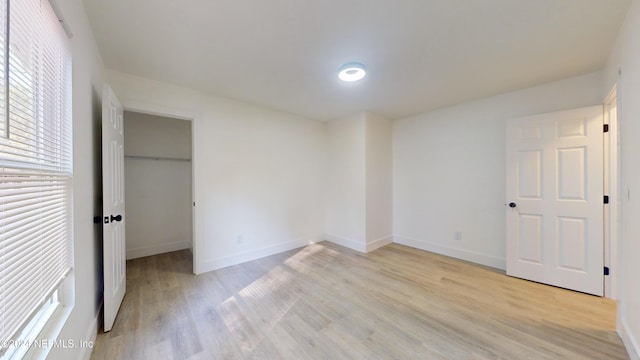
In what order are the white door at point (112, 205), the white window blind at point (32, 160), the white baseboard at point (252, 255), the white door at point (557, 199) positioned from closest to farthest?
the white window blind at point (32, 160) < the white door at point (112, 205) < the white door at point (557, 199) < the white baseboard at point (252, 255)

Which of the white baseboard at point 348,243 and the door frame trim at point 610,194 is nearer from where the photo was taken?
the door frame trim at point 610,194

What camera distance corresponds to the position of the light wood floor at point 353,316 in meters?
1.72

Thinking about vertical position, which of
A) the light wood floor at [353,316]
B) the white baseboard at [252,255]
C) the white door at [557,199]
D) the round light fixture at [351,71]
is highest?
the round light fixture at [351,71]

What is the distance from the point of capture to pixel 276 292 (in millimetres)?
2562

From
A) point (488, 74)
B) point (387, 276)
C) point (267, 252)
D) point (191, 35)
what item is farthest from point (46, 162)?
point (488, 74)

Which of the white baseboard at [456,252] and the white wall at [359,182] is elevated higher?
the white wall at [359,182]

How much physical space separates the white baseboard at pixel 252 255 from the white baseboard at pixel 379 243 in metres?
1.06

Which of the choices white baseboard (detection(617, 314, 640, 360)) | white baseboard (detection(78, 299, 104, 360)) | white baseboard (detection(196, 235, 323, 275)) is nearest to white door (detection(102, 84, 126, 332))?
white baseboard (detection(78, 299, 104, 360))

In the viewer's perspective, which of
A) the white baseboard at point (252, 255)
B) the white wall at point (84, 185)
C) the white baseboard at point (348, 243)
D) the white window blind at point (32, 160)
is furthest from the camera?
the white baseboard at point (348, 243)

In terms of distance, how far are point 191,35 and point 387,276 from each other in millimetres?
3260

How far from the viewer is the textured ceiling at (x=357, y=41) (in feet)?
5.30

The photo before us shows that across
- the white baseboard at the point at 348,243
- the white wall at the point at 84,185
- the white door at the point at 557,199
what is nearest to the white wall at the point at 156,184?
the white wall at the point at 84,185

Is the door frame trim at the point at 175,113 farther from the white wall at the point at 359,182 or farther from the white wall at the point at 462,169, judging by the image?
the white wall at the point at 462,169

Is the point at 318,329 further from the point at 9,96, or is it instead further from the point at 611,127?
the point at 611,127
